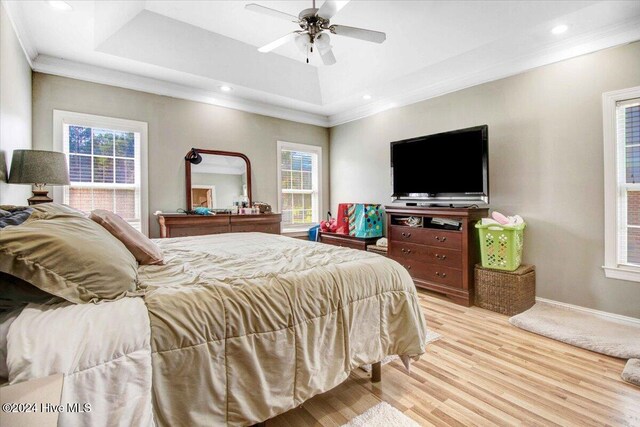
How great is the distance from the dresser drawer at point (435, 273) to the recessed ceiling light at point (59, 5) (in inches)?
164

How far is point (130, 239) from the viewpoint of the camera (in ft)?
5.50

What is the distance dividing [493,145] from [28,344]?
4.10 metres

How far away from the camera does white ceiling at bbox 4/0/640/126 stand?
8.89ft

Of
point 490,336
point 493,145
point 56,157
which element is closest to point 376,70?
point 493,145

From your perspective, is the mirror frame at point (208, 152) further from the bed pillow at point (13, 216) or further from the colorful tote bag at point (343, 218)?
the bed pillow at point (13, 216)

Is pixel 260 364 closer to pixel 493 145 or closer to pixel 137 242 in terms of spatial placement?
pixel 137 242

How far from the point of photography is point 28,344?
0.81 m

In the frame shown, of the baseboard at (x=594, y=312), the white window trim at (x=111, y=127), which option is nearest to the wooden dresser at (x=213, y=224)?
the white window trim at (x=111, y=127)

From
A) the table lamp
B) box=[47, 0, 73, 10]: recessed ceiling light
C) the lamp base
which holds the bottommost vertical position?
the lamp base

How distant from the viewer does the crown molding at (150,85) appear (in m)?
3.32

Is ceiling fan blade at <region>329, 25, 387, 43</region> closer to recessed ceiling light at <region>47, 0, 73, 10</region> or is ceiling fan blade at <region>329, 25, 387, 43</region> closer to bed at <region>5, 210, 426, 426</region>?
bed at <region>5, 210, 426, 426</region>

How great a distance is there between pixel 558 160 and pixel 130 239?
3792 mm

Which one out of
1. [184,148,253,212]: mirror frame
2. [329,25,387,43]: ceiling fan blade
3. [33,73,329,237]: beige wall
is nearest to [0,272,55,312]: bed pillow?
[329,25,387,43]: ceiling fan blade

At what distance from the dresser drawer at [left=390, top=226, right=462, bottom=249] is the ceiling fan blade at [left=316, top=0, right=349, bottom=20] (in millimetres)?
2471
